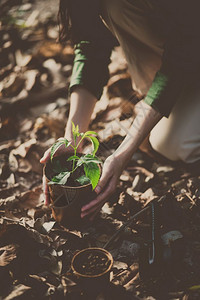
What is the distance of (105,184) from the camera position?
1.64 metres

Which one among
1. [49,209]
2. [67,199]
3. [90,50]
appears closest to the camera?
[67,199]

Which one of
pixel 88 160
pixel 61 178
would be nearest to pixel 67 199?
pixel 61 178

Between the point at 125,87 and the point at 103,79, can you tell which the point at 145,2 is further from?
the point at 125,87

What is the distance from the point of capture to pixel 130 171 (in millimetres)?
2207

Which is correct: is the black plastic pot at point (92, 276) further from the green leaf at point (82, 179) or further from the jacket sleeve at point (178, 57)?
the jacket sleeve at point (178, 57)

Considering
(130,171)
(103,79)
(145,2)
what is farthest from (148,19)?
(130,171)

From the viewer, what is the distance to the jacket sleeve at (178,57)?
157cm

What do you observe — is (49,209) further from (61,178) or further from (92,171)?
(92,171)

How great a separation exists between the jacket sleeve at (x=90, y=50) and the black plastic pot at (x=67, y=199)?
0.52 meters

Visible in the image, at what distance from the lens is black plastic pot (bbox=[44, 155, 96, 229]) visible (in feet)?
5.04

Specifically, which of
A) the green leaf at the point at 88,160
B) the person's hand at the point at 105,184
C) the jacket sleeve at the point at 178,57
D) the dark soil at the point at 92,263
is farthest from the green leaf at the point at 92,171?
the jacket sleeve at the point at 178,57

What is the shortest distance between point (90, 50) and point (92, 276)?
1.25 m

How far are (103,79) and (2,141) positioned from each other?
918 mm

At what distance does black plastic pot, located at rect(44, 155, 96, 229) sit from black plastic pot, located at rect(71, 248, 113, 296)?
0.28m
